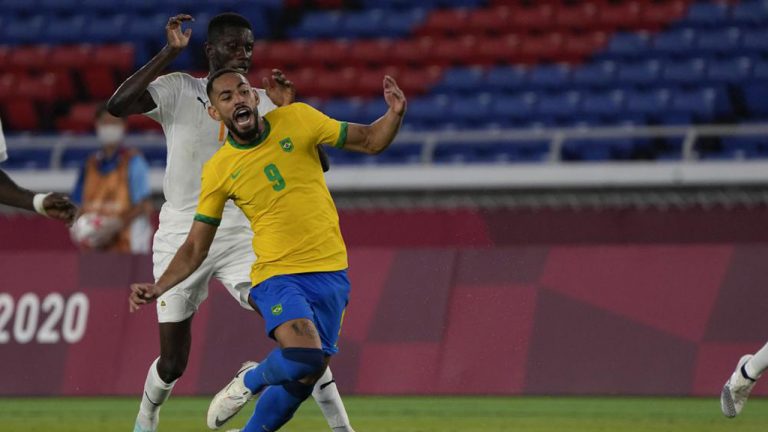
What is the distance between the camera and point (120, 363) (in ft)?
42.1

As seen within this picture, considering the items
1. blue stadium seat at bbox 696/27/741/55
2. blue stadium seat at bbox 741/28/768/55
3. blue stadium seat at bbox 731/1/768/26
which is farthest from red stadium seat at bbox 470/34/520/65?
blue stadium seat at bbox 741/28/768/55

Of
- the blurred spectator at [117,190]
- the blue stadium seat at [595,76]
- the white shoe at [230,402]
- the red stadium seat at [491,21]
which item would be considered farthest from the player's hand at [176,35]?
the red stadium seat at [491,21]

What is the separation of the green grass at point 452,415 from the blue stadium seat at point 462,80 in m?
7.97

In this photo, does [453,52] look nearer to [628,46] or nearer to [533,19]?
[533,19]

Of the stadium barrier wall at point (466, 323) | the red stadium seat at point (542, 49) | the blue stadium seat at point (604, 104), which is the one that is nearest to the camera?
the stadium barrier wall at point (466, 323)

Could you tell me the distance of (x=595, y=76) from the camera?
18828mm

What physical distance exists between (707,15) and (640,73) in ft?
4.62

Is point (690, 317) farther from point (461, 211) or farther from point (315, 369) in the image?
point (315, 369)

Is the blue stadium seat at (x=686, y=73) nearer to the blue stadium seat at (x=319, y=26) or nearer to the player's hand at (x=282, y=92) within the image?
the blue stadium seat at (x=319, y=26)

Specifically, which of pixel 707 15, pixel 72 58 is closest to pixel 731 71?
pixel 707 15

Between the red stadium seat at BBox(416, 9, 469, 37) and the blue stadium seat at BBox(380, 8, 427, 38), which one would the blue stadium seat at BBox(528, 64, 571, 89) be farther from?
the blue stadium seat at BBox(380, 8, 427, 38)

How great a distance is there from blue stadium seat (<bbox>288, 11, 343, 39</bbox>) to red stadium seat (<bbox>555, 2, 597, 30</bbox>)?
328 cm

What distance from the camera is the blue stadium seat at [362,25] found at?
21.3 meters

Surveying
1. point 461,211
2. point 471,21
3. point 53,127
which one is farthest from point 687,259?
point 53,127
